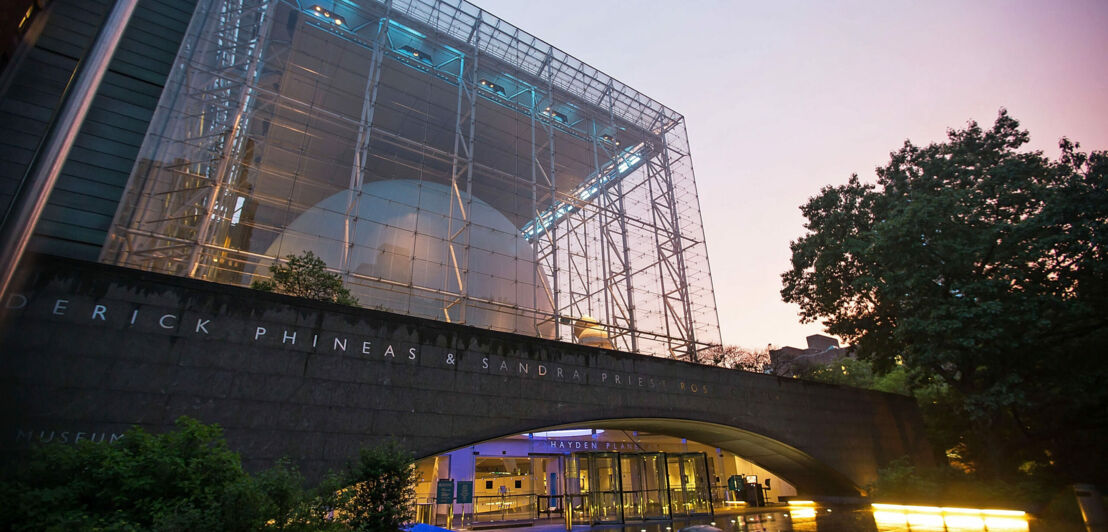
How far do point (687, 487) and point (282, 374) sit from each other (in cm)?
1536

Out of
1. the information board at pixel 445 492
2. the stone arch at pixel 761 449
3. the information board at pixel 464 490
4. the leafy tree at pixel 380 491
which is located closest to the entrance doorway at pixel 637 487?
the stone arch at pixel 761 449

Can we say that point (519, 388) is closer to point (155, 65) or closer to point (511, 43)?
point (155, 65)

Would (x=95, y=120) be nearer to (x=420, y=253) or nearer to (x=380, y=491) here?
(x=420, y=253)

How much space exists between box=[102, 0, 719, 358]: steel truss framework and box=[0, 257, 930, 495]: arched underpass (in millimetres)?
3349

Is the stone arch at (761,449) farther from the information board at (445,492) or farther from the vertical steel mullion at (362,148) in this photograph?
the vertical steel mullion at (362,148)

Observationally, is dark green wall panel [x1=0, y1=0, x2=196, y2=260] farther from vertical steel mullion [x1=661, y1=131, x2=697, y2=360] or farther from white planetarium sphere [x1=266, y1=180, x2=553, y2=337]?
vertical steel mullion [x1=661, y1=131, x2=697, y2=360]

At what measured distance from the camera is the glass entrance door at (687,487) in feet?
62.9

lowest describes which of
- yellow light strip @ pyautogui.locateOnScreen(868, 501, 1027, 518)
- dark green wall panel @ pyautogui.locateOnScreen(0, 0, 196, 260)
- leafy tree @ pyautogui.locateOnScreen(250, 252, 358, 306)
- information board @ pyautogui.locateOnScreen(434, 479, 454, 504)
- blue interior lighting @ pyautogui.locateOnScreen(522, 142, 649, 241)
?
yellow light strip @ pyautogui.locateOnScreen(868, 501, 1027, 518)

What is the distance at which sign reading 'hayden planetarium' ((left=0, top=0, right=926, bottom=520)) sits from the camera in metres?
10.2

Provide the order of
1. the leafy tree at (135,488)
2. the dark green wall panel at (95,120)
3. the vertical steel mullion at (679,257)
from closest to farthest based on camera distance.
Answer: the leafy tree at (135,488), the dark green wall panel at (95,120), the vertical steel mullion at (679,257)

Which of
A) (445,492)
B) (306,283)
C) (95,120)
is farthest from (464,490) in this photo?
(95,120)

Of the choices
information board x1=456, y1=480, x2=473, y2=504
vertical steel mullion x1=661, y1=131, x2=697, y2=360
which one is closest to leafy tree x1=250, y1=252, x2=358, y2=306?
information board x1=456, y1=480, x2=473, y2=504

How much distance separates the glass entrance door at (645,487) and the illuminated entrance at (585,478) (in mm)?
33

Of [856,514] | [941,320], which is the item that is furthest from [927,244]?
[856,514]
